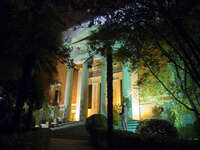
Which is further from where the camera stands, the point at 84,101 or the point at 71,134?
the point at 84,101

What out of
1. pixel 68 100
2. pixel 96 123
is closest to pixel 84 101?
pixel 68 100

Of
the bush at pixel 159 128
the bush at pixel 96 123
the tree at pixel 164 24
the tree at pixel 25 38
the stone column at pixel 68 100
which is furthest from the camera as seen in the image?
the stone column at pixel 68 100

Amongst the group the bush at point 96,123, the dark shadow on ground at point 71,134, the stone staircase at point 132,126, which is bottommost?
the dark shadow on ground at point 71,134

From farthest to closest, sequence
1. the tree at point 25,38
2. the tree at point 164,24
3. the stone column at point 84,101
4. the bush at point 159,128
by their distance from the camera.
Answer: the stone column at point 84,101 → the bush at point 159,128 → the tree at point 25,38 → the tree at point 164,24

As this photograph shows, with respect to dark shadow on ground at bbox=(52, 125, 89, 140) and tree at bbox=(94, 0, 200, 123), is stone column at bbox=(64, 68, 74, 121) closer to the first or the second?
dark shadow on ground at bbox=(52, 125, 89, 140)

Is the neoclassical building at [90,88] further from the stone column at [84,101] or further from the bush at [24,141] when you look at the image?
the bush at [24,141]

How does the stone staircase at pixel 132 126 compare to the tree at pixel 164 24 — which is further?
the stone staircase at pixel 132 126

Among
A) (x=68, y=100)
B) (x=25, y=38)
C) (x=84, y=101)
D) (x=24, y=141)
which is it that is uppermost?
(x=25, y=38)

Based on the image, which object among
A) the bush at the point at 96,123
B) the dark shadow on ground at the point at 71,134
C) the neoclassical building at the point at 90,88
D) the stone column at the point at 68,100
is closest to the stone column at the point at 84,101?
the neoclassical building at the point at 90,88

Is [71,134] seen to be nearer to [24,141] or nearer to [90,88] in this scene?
[24,141]

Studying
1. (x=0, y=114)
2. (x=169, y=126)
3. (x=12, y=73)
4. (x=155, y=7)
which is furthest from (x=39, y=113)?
(x=155, y=7)

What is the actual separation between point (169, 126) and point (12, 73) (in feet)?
25.1

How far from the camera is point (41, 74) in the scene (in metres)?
7.78

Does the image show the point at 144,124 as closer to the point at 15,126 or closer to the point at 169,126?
the point at 169,126
